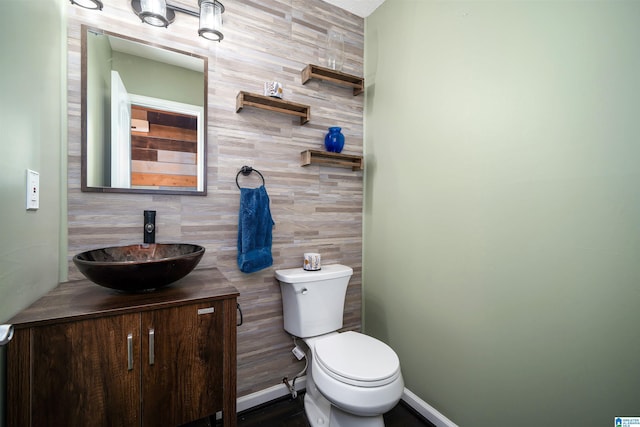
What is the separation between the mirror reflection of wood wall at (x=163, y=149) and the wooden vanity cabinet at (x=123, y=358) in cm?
58

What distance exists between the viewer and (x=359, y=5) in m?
1.98

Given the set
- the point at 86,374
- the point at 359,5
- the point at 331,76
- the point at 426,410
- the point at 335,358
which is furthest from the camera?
the point at 359,5

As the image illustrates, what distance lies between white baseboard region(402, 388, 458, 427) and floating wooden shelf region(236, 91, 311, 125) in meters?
1.82

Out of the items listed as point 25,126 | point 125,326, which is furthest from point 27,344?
point 25,126

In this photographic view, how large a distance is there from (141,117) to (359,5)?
1.64 meters

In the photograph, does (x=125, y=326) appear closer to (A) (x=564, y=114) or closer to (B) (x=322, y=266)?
(B) (x=322, y=266)

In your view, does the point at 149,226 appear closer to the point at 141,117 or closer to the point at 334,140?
the point at 141,117

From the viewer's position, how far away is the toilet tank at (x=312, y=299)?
165 centimetres

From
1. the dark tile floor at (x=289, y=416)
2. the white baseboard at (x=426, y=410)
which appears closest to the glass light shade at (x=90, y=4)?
the dark tile floor at (x=289, y=416)

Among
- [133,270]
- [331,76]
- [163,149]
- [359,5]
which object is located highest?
[359,5]

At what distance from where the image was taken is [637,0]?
916 mm

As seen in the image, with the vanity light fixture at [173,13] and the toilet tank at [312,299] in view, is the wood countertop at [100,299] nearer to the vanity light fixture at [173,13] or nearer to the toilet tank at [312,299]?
the toilet tank at [312,299]

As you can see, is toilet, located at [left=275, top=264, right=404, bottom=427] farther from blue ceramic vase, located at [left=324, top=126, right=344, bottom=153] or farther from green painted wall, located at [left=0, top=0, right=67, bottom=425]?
green painted wall, located at [left=0, top=0, right=67, bottom=425]

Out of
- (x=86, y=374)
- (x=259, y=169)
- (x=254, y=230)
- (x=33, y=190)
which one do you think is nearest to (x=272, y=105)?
(x=259, y=169)
